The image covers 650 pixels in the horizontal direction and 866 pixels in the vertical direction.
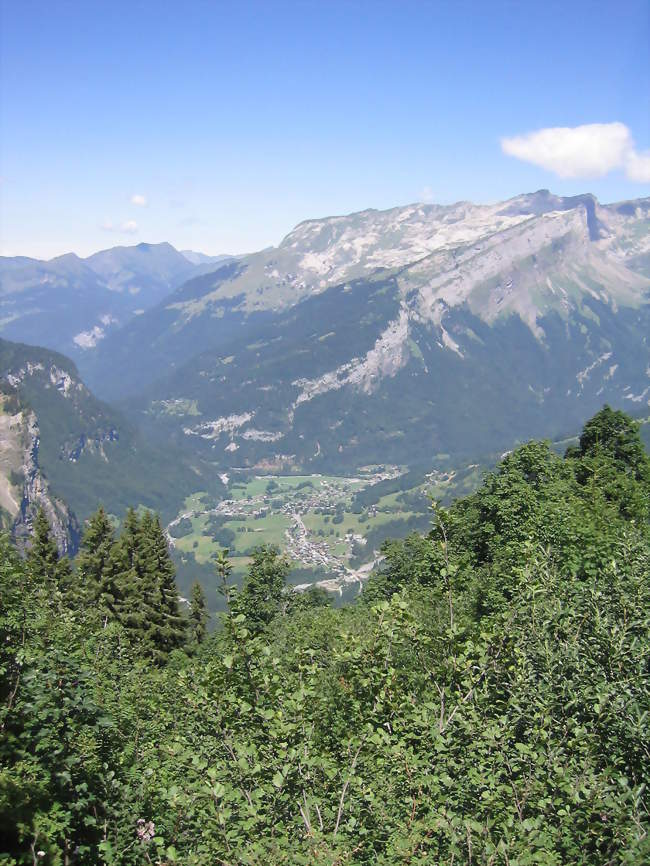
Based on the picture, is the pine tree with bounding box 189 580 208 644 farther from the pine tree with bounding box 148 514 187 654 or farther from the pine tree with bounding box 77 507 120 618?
the pine tree with bounding box 77 507 120 618

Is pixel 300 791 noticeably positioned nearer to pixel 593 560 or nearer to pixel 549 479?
pixel 593 560

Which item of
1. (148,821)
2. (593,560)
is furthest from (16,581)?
(593,560)

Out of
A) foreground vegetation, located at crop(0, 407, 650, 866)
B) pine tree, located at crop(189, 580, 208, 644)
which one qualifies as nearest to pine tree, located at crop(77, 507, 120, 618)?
pine tree, located at crop(189, 580, 208, 644)

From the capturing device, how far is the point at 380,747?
1121 centimetres

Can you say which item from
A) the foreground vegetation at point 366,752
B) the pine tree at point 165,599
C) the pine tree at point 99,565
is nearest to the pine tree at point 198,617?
the pine tree at point 165,599

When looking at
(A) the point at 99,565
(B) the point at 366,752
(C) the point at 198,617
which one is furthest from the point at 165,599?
(B) the point at 366,752

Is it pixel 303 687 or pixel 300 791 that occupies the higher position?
pixel 303 687

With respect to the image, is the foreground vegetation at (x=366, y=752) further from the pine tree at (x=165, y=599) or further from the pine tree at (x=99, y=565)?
the pine tree at (x=165, y=599)

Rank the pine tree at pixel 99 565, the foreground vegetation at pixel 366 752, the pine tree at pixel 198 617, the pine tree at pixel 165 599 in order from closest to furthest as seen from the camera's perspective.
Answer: the foreground vegetation at pixel 366 752 < the pine tree at pixel 99 565 < the pine tree at pixel 165 599 < the pine tree at pixel 198 617

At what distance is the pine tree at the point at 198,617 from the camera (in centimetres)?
7444

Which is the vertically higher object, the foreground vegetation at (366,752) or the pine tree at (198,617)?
the foreground vegetation at (366,752)

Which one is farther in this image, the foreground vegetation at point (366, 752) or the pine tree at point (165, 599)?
the pine tree at point (165, 599)

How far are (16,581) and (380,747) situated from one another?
13.3m

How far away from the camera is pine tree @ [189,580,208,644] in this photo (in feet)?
244
